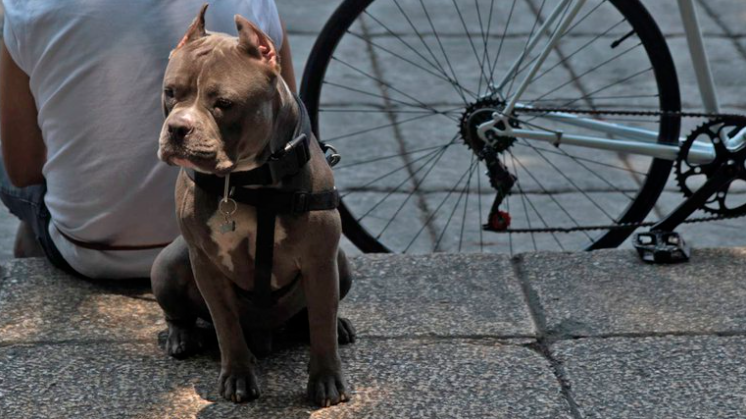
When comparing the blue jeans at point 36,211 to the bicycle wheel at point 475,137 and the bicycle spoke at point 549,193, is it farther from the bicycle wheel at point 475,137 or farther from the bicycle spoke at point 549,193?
the bicycle spoke at point 549,193

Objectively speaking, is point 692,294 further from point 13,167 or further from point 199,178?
point 13,167

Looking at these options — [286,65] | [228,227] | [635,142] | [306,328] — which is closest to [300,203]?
[228,227]

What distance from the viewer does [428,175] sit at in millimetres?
5309

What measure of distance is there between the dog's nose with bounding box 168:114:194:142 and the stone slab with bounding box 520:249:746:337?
1.31 m

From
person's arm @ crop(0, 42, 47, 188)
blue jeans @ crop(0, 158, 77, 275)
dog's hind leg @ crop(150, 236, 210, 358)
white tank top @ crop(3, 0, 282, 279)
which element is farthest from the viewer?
blue jeans @ crop(0, 158, 77, 275)

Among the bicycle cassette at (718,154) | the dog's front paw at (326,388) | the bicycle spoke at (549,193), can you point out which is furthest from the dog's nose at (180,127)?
the bicycle spoke at (549,193)

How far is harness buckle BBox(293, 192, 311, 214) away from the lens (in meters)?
2.62

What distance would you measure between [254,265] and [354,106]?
10.7ft

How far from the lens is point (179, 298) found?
9.82 ft

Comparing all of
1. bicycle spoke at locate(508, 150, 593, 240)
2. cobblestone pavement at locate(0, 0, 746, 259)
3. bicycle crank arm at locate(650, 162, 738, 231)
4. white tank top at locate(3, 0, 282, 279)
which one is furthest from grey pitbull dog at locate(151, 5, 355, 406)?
bicycle spoke at locate(508, 150, 593, 240)

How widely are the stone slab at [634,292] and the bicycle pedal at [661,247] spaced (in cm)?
3

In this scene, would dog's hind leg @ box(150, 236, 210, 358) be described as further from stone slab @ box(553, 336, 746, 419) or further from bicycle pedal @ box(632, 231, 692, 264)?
bicycle pedal @ box(632, 231, 692, 264)

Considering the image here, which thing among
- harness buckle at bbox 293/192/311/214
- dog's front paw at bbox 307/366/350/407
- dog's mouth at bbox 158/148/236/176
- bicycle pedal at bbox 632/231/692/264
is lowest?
dog's front paw at bbox 307/366/350/407

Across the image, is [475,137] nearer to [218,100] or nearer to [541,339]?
[541,339]
